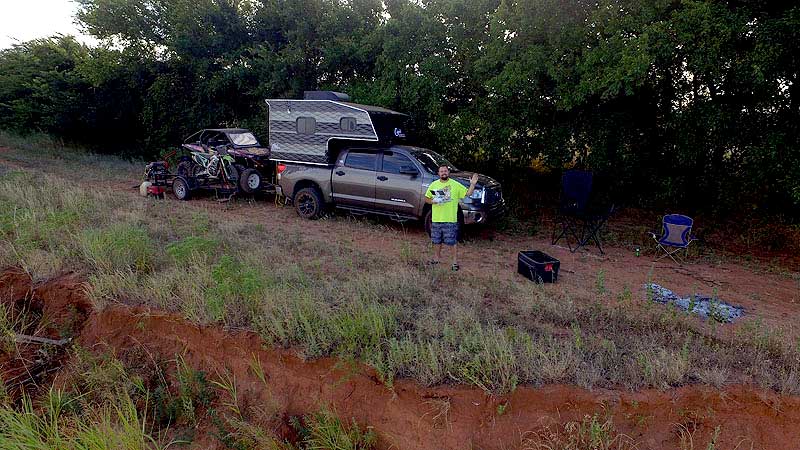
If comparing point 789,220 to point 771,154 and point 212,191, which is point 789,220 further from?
point 212,191

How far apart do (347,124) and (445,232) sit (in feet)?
13.2

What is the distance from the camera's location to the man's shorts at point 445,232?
676 cm

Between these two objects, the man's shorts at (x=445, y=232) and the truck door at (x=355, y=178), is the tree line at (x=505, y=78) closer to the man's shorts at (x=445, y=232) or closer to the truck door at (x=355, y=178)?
the truck door at (x=355, y=178)

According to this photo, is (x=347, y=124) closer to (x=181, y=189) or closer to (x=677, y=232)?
(x=181, y=189)

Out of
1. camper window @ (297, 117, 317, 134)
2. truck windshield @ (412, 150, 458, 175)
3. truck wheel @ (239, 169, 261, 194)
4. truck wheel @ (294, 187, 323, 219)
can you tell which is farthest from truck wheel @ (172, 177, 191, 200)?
truck windshield @ (412, 150, 458, 175)

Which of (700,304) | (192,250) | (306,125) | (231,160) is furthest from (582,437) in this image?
(231,160)

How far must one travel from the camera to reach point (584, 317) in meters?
4.74

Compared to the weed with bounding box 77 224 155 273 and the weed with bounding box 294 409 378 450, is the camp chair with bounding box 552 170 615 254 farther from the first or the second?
the weed with bounding box 77 224 155 273

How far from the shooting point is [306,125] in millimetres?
10070

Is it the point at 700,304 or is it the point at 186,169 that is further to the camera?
the point at 186,169

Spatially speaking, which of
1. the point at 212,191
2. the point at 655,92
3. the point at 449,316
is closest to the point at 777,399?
the point at 449,316

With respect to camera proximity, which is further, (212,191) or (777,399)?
(212,191)

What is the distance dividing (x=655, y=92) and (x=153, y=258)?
9.86 m

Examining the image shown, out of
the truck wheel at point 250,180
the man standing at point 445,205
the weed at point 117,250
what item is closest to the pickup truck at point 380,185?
the truck wheel at point 250,180
